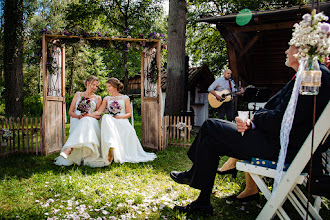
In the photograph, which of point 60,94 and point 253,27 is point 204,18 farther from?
point 60,94

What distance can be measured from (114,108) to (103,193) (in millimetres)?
2803

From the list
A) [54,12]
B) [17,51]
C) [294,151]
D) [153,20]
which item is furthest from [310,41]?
[54,12]

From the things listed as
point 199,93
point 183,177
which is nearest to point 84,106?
point 183,177

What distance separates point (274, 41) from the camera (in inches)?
342

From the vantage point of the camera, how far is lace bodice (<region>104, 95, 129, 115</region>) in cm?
576

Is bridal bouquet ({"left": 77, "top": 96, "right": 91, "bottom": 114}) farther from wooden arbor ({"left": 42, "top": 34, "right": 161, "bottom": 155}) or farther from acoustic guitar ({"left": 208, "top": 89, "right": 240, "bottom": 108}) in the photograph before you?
acoustic guitar ({"left": 208, "top": 89, "right": 240, "bottom": 108})

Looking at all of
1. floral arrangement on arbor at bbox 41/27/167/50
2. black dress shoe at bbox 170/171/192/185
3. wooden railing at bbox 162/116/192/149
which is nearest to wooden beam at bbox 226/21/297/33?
floral arrangement on arbor at bbox 41/27/167/50

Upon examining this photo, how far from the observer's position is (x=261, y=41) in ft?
28.4

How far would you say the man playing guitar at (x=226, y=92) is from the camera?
812 centimetres

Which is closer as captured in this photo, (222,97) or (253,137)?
(253,137)

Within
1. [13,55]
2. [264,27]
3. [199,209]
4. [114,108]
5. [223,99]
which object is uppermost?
[264,27]

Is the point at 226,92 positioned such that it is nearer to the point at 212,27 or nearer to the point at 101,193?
the point at 101,193

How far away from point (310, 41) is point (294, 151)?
95 cm

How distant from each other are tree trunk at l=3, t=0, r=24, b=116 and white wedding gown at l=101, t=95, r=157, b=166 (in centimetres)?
525
